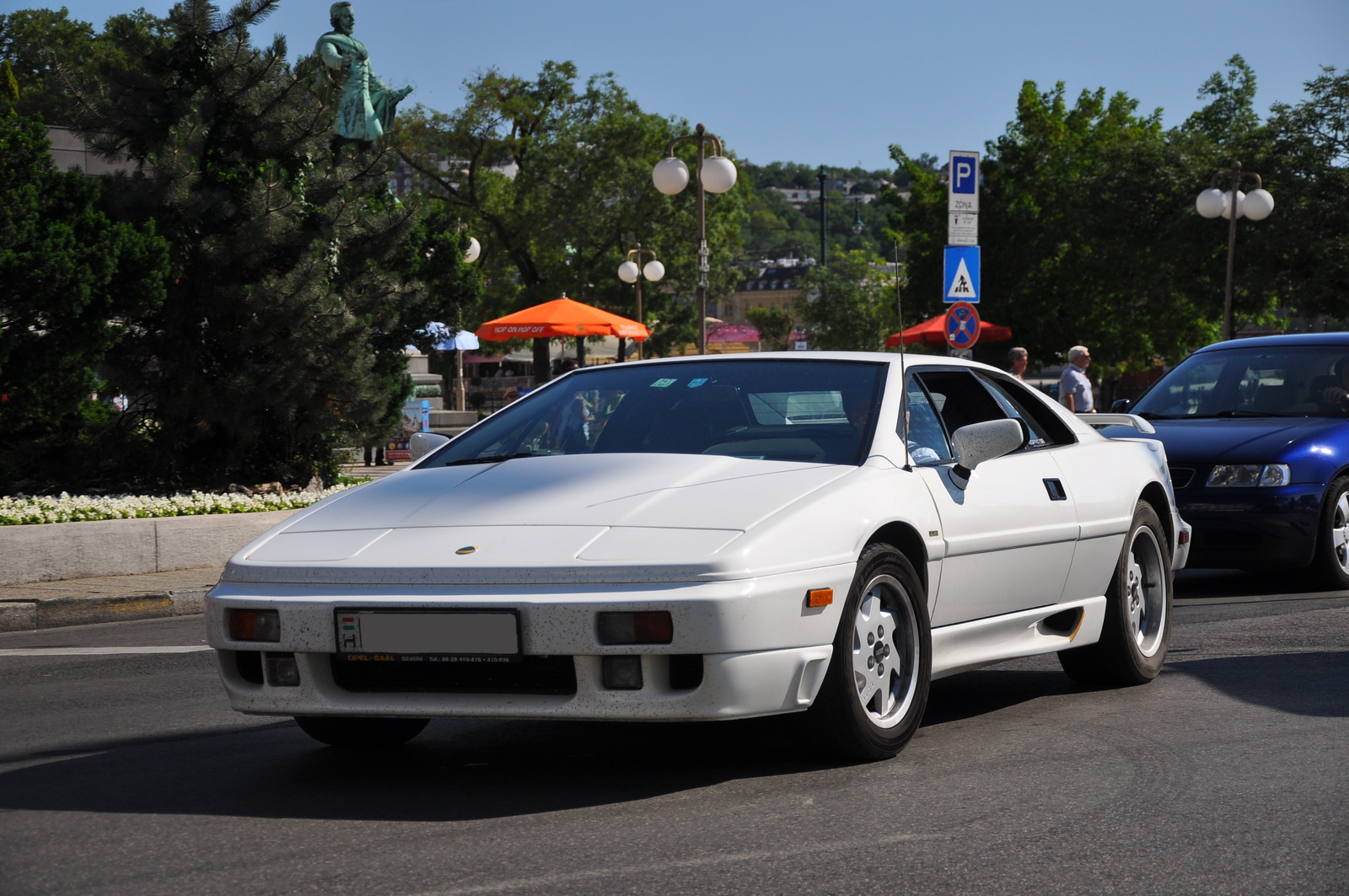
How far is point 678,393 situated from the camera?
18.4ft

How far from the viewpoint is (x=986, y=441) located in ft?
17.5

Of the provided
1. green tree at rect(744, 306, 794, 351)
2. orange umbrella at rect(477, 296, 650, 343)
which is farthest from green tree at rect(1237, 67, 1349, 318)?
green tree at rect(744, 306, 794, 351)

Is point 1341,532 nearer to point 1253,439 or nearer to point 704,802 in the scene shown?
point 1253,439

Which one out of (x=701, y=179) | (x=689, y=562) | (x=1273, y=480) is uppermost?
(x=701, y=179)

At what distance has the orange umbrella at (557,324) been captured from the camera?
25438 millimetres

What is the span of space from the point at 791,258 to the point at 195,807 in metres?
182

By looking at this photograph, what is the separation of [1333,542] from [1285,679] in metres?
3.82

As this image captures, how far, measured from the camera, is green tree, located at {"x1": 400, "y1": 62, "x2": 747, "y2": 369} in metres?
53.6

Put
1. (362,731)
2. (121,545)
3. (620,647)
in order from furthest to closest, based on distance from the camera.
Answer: (121,545), (362,731), (620,647)

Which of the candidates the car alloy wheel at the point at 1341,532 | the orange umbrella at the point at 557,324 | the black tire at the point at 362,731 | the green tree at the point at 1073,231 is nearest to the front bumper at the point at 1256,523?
the car alloy wheel at the point at 1341,532

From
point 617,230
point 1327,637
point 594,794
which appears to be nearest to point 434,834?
point 594,794

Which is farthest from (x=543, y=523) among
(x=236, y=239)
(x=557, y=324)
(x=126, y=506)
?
(x=557, y=324)

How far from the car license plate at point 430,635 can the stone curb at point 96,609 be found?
20.2 feet

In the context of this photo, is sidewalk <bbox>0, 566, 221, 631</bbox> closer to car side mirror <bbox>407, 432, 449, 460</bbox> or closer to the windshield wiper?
car side mirror <bbox>407, 432, 449, 460</bbox>
